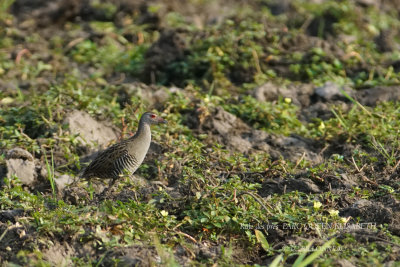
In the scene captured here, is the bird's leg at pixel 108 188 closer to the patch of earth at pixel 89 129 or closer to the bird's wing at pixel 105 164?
the bird's wing at pixel 105 164

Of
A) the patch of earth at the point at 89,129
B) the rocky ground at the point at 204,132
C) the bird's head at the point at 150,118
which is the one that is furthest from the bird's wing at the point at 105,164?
the patch of earth at the point at 89,129

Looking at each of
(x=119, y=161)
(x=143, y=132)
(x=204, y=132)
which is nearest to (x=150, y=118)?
(x=143, y=132)

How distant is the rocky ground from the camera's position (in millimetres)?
5477

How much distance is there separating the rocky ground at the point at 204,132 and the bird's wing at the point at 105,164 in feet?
0.54

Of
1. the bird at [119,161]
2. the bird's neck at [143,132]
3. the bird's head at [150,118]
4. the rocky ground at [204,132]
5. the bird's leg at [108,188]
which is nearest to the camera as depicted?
the rocky ground at [204,132]

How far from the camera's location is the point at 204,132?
812 cm

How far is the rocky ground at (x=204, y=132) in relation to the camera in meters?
5.48

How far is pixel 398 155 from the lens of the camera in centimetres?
713

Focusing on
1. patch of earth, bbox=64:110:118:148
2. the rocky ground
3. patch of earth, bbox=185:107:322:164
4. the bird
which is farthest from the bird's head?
patch of earth, bbox=185:107:322:164

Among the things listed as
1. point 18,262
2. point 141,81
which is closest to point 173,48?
point 141,81

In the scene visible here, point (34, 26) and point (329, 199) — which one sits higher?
point (329, 199)

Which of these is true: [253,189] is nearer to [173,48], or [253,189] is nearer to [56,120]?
[56,120]

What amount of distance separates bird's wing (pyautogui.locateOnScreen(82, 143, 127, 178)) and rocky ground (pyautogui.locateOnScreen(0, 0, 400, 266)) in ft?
0.54

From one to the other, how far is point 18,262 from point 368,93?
5.58 m
